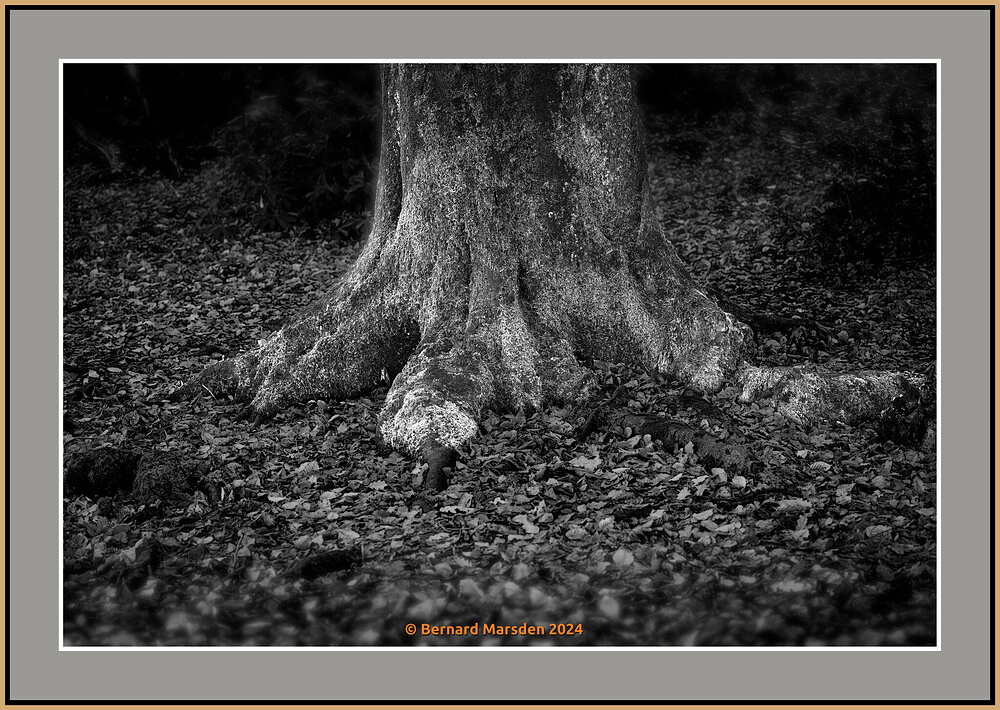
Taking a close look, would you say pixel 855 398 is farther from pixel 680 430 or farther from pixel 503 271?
pixel 503 271

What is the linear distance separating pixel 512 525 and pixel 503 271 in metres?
2.48

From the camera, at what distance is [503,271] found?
670 centimetres

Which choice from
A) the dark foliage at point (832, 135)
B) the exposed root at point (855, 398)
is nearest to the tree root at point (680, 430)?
the exposed root at point (855, 398)

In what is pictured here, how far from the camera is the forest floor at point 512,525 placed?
406 cm

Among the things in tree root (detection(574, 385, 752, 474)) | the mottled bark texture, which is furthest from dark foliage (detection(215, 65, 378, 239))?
tree root (detection(574, 385, 752, 474))

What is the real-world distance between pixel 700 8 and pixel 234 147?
10.1 meters

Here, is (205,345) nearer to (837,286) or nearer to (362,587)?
(362,587)

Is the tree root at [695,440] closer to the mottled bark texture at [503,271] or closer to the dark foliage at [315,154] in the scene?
the mottled bark texture at [503,271]

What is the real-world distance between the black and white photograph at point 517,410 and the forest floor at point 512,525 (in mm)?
22

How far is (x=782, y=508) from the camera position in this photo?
16.3ft

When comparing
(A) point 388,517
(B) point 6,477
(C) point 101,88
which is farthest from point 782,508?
(C) point 101,88

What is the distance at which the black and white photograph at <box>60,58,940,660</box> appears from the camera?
13.8ft

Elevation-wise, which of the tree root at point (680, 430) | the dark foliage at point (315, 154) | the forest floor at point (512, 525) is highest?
the dark foliage at point (315, 154)

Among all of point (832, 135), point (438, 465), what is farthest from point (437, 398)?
point (832, 135)
